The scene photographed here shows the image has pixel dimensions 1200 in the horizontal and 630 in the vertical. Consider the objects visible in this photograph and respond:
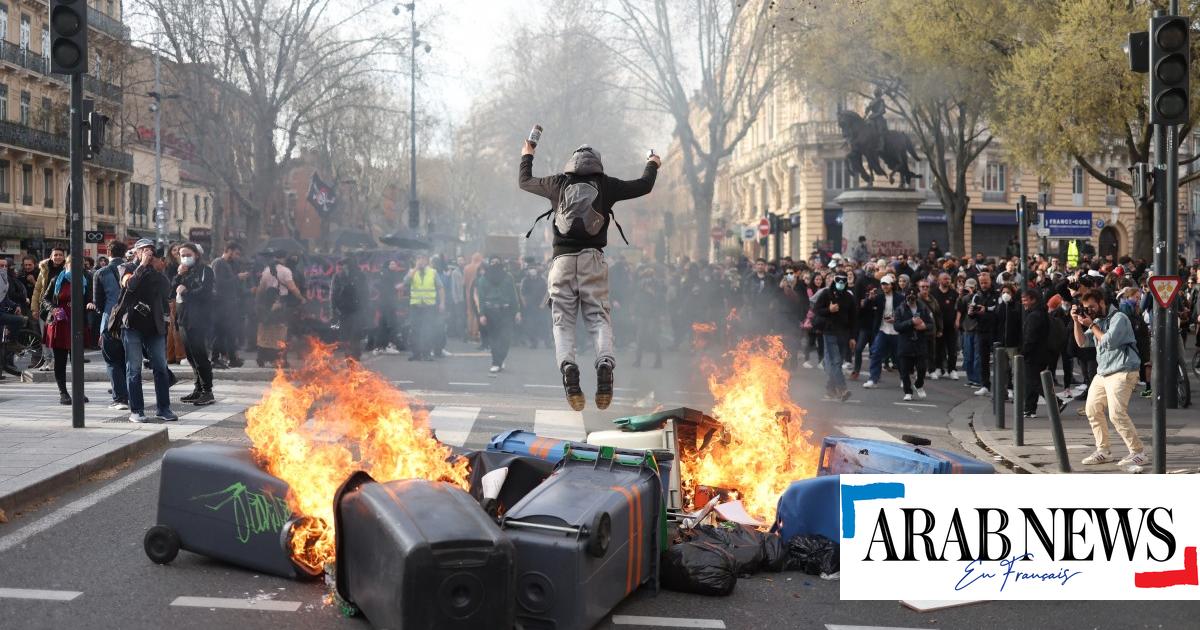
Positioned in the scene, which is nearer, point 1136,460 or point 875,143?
point 1136,460

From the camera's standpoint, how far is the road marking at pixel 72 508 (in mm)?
6883

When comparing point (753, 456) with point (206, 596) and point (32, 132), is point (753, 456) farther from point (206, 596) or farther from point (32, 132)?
point (32, 132)

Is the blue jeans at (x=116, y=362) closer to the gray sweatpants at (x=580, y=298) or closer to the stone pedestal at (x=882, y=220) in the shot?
the gray sweatpants at (x=580, y=298)

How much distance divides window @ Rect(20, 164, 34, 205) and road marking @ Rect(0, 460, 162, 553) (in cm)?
4211

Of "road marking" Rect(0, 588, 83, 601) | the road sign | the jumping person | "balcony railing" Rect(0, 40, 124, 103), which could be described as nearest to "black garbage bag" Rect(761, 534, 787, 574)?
the jumping person

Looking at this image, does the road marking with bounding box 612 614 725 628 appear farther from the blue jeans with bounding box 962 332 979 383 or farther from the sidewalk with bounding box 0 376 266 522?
the blue jeans with bounding box 962 332 979 383

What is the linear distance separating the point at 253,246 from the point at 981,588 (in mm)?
36833

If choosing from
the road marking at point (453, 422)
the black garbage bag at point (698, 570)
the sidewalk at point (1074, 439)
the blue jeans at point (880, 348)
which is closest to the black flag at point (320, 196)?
the blue jeans at point (880, 348)

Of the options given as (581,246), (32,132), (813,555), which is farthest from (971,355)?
(32,132)

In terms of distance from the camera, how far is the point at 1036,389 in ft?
47.2

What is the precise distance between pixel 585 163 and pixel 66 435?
5190 mm

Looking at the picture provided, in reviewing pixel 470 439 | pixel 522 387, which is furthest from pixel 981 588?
pixel 522 387

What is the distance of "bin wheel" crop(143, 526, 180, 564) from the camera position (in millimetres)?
6359

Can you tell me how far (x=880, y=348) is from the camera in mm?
17203
